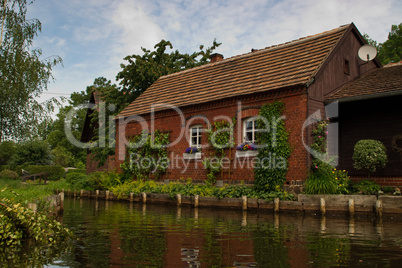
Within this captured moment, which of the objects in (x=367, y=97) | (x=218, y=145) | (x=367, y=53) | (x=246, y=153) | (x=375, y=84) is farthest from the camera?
(x=218, y=145)

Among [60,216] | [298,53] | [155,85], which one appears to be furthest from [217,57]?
[60,216]

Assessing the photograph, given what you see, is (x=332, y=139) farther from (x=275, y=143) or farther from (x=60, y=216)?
(x=60, y=216)

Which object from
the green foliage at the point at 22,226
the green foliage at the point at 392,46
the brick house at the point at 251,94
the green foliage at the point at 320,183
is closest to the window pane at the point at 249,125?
the brick house at the point at 251,94

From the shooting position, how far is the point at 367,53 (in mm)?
16422

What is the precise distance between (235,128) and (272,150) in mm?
2301

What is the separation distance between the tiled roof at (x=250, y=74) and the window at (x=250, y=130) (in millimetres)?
1234

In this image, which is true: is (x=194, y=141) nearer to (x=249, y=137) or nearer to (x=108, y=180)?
(x=249, y=137)

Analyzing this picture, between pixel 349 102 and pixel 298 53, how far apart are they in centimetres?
303

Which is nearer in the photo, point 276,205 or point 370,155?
point 370,155

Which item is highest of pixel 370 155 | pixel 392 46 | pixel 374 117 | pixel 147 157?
pixel 392 46

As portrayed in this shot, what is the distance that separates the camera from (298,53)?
16.4 metres

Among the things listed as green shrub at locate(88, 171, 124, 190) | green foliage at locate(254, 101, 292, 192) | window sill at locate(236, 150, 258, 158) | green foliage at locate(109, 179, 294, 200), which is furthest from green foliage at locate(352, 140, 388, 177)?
green shrub at locate(88, 171, 124, 190)

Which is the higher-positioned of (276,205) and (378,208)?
(378,208)

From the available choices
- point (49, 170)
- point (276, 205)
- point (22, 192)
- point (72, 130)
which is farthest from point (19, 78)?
point (72, 130)
